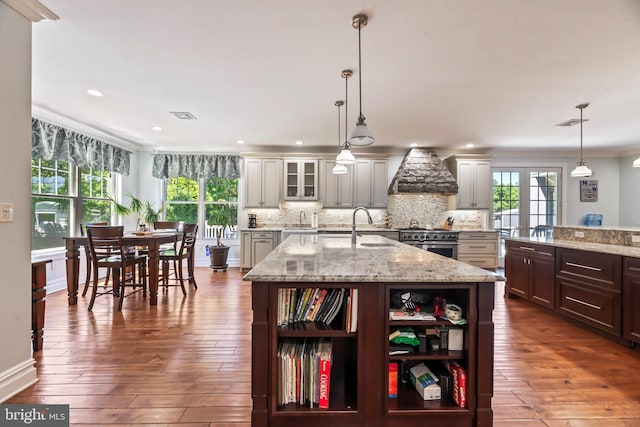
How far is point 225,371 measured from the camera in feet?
6.89

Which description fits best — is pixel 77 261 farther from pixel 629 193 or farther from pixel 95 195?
pixel 629 193

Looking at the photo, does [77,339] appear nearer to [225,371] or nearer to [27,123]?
[225,371]

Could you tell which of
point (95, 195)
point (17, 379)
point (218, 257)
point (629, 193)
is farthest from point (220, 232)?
point (629, 193)

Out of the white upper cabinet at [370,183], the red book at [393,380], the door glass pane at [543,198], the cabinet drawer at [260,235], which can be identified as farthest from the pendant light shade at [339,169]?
the door glass pane at [543,198]

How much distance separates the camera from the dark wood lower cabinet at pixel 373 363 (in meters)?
1.45

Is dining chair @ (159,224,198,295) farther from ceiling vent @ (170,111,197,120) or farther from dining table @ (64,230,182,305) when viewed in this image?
ceiling vent @ (170,111,197,120)

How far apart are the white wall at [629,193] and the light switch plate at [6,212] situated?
29.9 feet

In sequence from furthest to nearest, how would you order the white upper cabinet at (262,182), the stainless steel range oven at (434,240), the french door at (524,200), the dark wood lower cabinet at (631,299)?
1. the french door at (524,200)
2. the white upper cabinet at (262,182)
3. the stainless steel range oven at (434,240)
4. the dark wood lower cabinet at (631,299)

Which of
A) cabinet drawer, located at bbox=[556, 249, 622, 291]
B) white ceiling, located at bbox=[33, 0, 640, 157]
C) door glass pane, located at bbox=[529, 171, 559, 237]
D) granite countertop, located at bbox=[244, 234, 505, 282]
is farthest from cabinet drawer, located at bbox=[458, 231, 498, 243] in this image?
granite countertop, located at bbox=[244, 234, 505, 282]

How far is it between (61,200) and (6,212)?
3.24m

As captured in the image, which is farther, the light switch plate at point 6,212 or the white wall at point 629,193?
the white wall at point 629,193

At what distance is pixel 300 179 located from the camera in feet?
18.6

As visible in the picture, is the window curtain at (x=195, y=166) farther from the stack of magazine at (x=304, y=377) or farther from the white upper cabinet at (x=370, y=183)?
the stack of magazine at (x=304, y=377)

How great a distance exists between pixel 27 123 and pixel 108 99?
1782 mm
